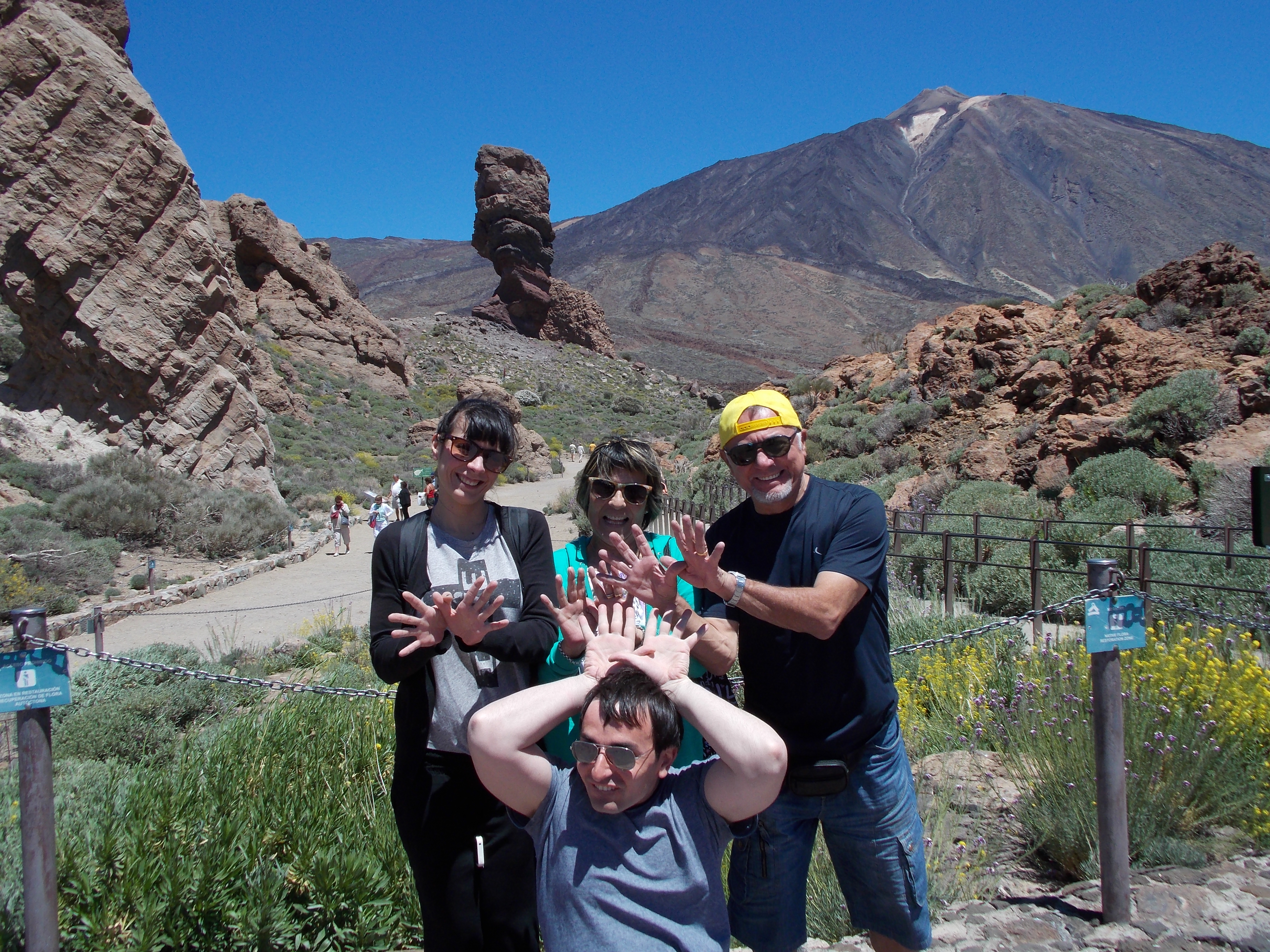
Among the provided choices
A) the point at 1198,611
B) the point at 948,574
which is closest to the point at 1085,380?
the point at 948,574

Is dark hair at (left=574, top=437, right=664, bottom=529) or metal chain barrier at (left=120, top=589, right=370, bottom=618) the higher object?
dark hair at (left=574, top=437, right=664, bottom=529)

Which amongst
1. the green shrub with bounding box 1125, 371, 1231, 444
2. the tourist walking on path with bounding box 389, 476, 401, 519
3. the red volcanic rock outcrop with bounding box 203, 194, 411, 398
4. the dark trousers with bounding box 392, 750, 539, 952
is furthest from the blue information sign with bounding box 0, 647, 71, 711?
the red volcanic rock outcrop with bounding box 203, 194, 411, 398

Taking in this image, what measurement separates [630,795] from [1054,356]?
14.7 m

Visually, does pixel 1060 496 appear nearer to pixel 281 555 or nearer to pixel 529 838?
pixel 529 838

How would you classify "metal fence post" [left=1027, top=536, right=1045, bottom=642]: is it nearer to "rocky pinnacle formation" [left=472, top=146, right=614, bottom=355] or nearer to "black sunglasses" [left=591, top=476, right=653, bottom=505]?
"black sunglasses" [left=591, top=476, right=653, bottom=505]

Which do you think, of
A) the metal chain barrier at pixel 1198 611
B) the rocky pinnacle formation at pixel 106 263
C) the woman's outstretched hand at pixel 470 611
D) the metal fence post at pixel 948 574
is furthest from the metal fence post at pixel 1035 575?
the rocky pinnacle formation at pixel 106 263

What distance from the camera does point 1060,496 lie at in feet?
33.5

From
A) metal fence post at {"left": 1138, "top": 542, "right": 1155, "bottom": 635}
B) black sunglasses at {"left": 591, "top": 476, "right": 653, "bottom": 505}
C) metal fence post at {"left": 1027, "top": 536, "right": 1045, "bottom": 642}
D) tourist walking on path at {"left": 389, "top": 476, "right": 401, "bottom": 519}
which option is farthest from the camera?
tourist walking on path at {"left": 389, "top": 476, "right": 401, "bottom": 519}

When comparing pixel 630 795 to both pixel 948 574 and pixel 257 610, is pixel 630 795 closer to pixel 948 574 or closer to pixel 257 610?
pixel 948 574

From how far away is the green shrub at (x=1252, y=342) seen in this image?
35.8ft

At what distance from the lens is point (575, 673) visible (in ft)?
7.13

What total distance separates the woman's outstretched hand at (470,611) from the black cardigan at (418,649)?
55 mm

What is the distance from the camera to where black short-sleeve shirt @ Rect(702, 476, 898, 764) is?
203cm

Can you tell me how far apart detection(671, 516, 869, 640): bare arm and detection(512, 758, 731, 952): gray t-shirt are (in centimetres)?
40
